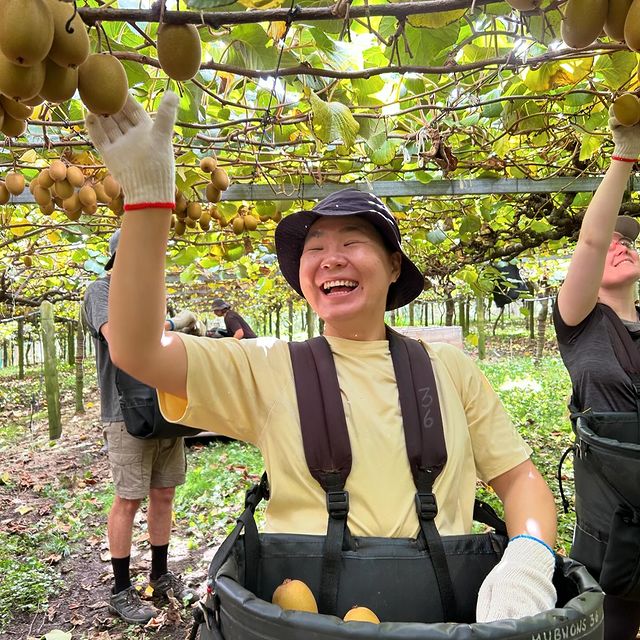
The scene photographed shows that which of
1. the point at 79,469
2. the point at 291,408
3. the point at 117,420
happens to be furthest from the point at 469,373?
the point at 79,469

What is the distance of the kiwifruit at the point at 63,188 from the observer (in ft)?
9.03

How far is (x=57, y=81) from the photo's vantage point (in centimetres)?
96

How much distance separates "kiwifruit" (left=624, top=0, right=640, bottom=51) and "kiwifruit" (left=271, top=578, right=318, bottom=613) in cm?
109

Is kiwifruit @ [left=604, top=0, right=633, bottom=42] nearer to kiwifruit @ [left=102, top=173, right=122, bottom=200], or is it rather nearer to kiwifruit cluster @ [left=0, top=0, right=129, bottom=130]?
kiwifruit cluster @ [left=0, top=0, right=129, bottom=130]

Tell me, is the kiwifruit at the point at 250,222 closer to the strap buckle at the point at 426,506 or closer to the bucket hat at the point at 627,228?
the bucket hat at the point at 627,228

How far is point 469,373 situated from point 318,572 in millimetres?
625

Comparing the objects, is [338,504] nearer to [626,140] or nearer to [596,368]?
[596,368]

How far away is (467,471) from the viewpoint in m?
1.38

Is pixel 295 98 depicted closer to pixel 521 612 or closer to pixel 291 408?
pixel 291 408

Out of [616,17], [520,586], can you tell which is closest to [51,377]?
[520,586]

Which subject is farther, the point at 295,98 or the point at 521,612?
the point at 295,98

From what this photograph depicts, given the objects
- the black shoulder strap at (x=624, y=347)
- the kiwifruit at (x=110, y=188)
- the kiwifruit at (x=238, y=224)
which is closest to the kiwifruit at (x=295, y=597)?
the black shoulder strap at (x=624, y=347)

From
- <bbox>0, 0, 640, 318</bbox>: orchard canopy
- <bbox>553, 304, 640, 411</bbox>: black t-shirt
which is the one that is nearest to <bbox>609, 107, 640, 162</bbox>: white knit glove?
<bbox>0, 0, 640, 318</bbox>: orchard canopy

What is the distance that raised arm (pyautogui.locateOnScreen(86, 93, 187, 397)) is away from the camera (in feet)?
3.45
